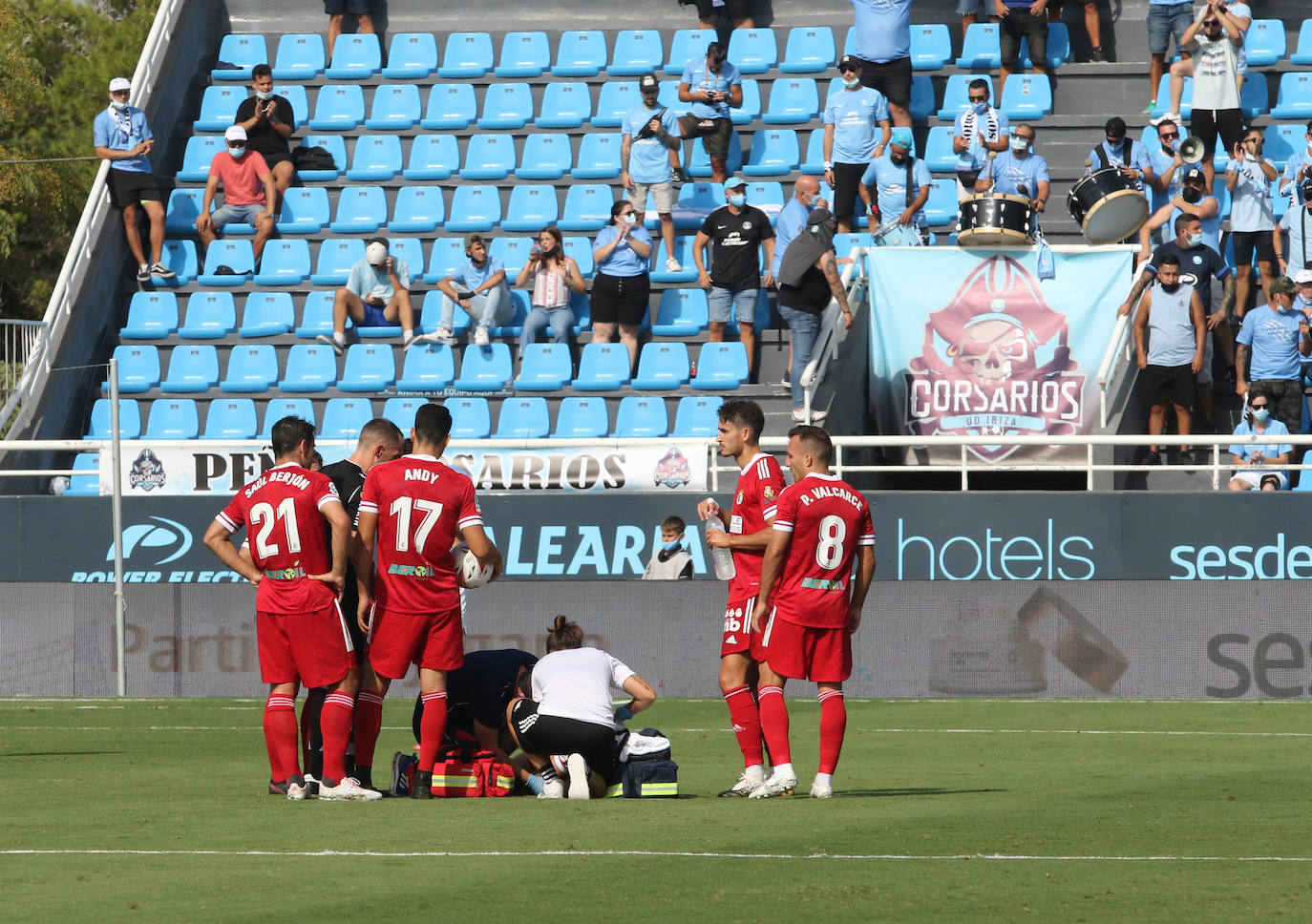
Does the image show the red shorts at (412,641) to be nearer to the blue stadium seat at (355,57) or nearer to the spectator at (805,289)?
the spectator at (805,289)

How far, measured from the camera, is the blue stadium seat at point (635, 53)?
24688 millimetres

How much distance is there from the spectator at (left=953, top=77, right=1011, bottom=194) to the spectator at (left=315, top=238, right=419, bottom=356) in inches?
255

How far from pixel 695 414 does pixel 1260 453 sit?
18.9 feet

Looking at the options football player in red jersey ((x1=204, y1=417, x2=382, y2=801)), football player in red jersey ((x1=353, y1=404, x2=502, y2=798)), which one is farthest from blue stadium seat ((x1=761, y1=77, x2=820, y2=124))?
football player in red jersey ((x1=204, y1=417, x2=382, y2=801))

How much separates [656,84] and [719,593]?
24.7 feet

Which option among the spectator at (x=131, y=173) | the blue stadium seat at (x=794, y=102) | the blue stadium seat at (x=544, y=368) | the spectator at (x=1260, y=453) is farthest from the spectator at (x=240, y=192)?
the spectator at (x=1260, y=453)

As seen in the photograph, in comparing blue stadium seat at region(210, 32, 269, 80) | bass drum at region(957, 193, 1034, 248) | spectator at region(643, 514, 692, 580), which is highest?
blue stadium seat at region(210, 32, 269, 80)

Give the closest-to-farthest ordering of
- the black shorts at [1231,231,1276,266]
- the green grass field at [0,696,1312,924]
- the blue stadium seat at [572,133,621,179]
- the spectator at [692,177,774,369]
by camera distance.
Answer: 1. the green grass field at [0,696,1312,924]
2. the black shorts at [1231,231,1276,266]
3. the spectator at [692,177,774,369]
4. the blue stadium seat at [572,133,621,179]

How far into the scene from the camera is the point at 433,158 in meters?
24.1

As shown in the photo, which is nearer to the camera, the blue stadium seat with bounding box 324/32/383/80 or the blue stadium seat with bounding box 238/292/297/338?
the blue stadium seat with bounding box 238/292/297/338

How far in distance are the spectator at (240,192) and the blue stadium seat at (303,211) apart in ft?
0.69

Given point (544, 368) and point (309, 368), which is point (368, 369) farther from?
point (544, 368)

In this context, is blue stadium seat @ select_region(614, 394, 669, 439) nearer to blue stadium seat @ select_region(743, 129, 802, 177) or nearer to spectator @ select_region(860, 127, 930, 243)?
spectator @ select_region(860, 127, 930, 243)

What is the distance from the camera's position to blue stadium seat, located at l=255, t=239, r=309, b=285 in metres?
22.8
